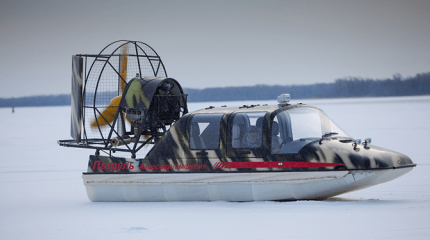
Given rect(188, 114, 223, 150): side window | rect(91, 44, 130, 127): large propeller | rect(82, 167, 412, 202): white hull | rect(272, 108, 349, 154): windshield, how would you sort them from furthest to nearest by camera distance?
rect(91, 44, 130, 127): large propeller
rect(188, 114, 223, 150): side window
rect(272, 108, 349, 154): windshield
rect(82, 167, 412, 202): white hull

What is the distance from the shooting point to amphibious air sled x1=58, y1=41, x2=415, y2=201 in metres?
7.07

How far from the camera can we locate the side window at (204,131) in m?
Result: 7.64

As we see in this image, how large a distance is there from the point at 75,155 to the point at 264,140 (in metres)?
12.0

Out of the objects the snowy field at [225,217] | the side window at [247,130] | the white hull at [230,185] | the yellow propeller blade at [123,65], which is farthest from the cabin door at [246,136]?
the yellow propeller blade at [123,65]

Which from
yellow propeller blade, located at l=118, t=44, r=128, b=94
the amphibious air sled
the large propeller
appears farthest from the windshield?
yellow propeller blade, located at l=118, t=44, r=128, b=94

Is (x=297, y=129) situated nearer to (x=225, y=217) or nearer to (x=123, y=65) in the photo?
(x=225, y=217)

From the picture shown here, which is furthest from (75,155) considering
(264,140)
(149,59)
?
(264,140)

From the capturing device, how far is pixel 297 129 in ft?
24.9

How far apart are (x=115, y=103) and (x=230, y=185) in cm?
269

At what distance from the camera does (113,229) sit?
639 cm

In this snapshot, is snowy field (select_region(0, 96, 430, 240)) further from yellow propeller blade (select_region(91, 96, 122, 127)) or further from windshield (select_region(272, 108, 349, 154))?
yellow propeller blade (select_region(91, 96, 122, 127))

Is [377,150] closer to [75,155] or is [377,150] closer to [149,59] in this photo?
[149,59]

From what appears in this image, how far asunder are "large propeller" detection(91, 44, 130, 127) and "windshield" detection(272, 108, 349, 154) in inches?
114

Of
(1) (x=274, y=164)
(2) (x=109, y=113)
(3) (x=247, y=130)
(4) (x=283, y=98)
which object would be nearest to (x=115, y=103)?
(2) (x=109, y=113)
